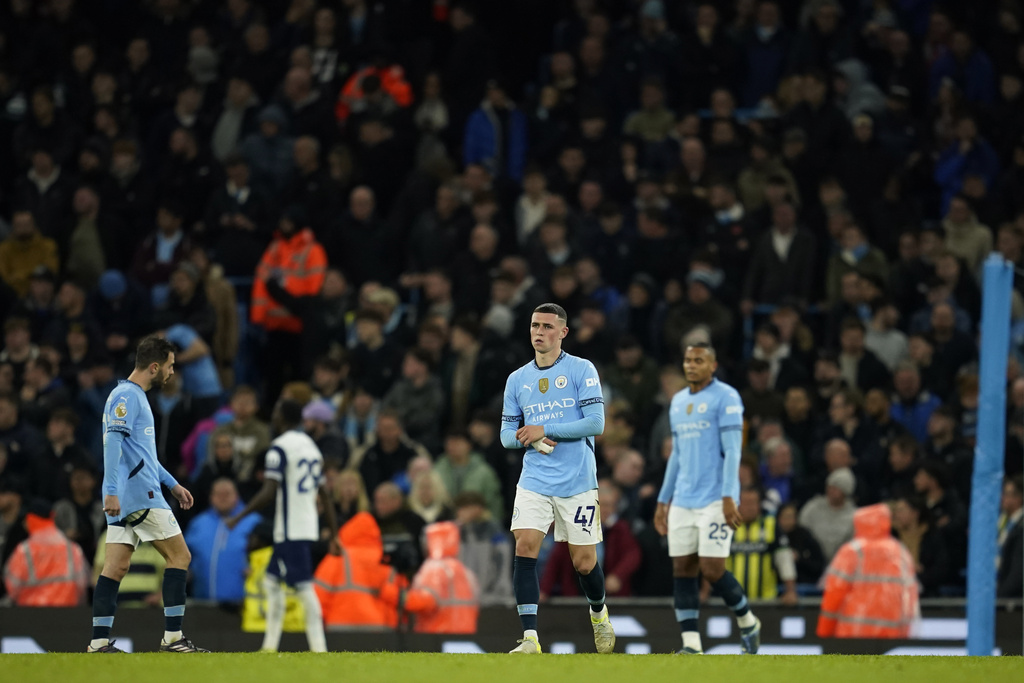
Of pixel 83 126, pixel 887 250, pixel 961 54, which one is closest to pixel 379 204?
pixel 83 126

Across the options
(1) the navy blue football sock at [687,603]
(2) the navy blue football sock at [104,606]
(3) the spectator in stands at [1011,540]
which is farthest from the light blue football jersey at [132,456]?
(3) the spectator in stands at [1011,540]

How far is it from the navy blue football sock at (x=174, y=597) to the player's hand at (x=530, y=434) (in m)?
2.49

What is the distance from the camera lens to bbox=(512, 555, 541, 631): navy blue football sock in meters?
9.80

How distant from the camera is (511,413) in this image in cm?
1005

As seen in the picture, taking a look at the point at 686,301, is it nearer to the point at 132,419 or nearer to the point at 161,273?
the point at 161,273

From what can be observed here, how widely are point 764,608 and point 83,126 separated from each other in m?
11.6

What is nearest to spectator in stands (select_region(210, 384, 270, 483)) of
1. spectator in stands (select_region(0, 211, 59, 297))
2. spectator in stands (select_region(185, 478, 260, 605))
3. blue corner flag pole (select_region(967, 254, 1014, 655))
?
spectator in stands (select_region(185, 478, 260, 605))

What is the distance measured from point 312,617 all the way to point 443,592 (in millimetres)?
1434

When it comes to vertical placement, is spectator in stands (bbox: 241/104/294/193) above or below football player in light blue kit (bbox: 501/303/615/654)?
above

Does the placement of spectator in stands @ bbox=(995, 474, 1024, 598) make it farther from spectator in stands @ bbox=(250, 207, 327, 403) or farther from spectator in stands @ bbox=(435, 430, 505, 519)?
spectator in stands @ bbox=(250, 207, 327, 403)

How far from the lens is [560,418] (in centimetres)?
994

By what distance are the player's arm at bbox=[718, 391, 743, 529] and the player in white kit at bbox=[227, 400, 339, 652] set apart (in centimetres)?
358

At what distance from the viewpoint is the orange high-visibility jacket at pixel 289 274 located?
17.9 metres

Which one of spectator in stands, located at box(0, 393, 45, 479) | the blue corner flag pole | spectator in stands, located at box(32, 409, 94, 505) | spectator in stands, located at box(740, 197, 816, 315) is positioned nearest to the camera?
the blue corner flag pole
